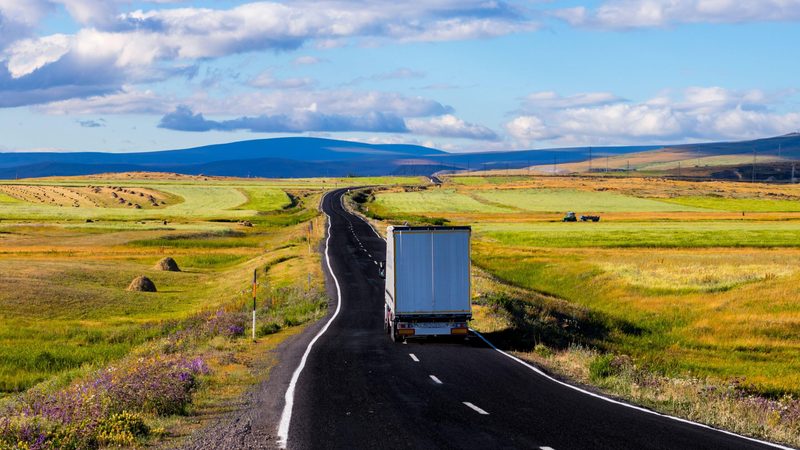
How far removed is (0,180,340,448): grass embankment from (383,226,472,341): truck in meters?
5.04

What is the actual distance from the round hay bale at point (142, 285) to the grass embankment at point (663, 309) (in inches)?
845

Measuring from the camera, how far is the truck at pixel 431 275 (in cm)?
2944

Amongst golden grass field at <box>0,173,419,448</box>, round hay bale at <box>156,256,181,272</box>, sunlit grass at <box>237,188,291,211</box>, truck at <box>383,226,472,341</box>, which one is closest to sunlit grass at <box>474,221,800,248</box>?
golden grass field at <box>0,173,419,448</box>

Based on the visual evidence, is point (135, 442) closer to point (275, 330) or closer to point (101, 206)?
point (275, 330)

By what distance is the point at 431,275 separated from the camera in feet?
96.7

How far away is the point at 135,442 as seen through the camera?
1480 cm

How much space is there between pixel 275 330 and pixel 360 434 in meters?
19.9

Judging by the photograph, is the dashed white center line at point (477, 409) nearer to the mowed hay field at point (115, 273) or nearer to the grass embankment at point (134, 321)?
the grass embankment at point (134, 321)

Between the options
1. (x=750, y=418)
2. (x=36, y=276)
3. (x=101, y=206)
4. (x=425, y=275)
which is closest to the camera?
(x=750, y=418)

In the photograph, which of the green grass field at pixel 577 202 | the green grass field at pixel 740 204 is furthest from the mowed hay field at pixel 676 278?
the green grass field at pixel 577 202

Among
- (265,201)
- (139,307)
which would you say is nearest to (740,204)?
(265,201)

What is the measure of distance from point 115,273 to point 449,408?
1937 inches

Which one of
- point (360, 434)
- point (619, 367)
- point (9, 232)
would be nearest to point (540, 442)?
point (360, 434)

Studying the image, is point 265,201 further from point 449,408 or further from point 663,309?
point 449,408
